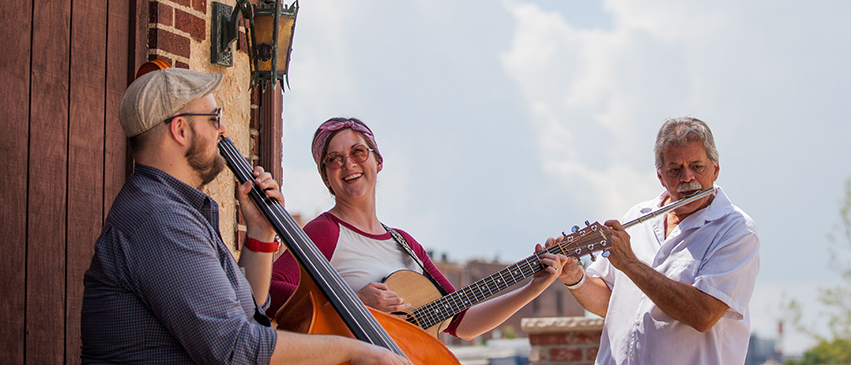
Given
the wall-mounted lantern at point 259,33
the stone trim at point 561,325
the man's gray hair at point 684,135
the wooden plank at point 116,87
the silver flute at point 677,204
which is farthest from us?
the stone trim at point 561,325

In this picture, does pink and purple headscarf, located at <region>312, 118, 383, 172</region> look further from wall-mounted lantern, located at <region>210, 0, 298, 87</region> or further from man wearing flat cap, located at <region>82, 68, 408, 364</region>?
man wearing flat cap, located at <region>82, 68, 408, 364</region>

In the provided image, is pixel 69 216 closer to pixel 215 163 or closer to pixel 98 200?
pixel 98 200

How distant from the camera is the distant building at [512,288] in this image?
1049 inches

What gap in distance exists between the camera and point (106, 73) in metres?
2.61

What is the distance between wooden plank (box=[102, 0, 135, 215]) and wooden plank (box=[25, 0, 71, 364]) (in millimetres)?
154

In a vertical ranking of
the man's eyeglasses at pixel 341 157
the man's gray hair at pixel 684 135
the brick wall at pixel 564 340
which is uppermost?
the man's gray hair at pixel 684 135

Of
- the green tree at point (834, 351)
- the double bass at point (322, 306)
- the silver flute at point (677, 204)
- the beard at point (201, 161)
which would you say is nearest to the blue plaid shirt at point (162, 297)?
the beard at point (201, 161)

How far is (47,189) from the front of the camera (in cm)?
242

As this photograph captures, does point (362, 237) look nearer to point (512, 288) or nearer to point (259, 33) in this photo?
point (259, 33)

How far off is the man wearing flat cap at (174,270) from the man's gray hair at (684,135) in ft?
5.44

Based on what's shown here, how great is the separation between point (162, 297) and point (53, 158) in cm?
120

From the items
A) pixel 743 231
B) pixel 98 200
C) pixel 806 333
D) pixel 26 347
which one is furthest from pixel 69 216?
pixel 806 333

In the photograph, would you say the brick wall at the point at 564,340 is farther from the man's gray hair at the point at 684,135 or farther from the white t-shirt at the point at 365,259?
the white t-shirt at the point at 365,259

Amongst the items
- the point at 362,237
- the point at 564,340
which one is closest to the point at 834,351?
the point at 564,340
